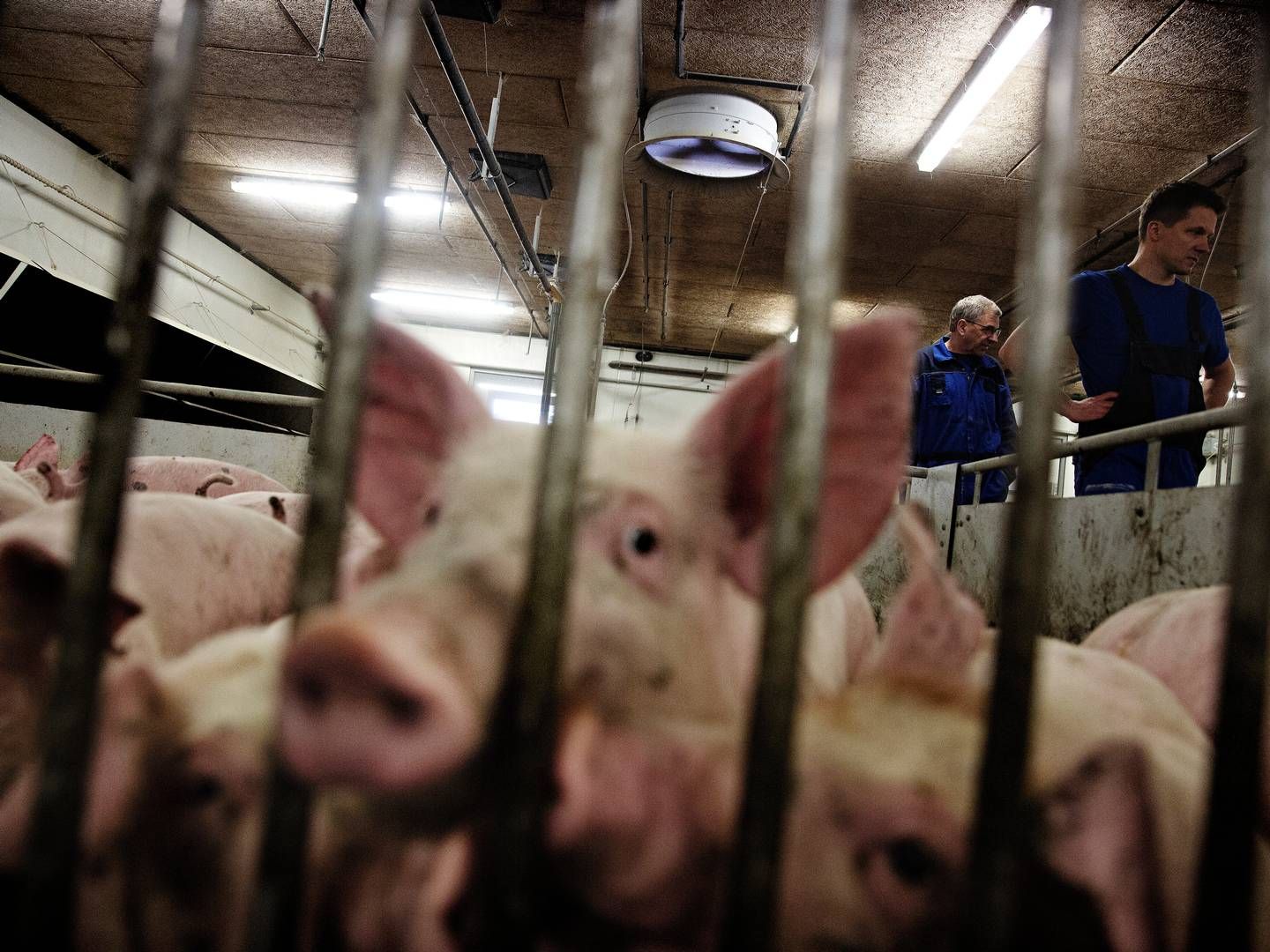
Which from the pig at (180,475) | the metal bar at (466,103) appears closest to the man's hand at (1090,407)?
the metal bar at (466,103)

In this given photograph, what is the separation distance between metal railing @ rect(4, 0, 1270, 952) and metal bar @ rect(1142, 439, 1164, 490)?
7.25 ft

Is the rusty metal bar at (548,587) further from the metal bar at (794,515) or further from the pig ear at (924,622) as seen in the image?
the pig ear at (924,622)

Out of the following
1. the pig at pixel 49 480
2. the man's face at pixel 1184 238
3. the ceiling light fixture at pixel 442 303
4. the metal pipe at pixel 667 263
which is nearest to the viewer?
the man's face at pixel 1184 238

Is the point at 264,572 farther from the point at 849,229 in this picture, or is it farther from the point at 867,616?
the point at 849,229

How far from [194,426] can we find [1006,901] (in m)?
5.83

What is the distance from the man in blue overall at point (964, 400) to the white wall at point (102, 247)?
4.79 metres

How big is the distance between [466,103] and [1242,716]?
17.9 ft

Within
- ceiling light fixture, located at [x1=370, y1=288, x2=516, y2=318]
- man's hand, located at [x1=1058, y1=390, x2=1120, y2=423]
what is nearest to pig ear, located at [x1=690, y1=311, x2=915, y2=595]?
man's hand, located at [x1=1058, y1=390, x2=1120, y2=423]

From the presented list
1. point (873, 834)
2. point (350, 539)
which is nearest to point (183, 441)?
point (350, 539)

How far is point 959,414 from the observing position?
4363 mm

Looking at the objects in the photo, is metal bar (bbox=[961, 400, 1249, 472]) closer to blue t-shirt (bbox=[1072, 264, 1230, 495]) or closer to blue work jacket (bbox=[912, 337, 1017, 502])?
blue t-shirt (bbox=[1072, 264, 1230, 495])

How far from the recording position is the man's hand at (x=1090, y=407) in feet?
9.77

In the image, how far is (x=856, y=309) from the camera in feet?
38.4

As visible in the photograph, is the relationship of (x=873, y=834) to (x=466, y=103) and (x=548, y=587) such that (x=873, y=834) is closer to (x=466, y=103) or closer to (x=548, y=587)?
(x=548, y=587)
